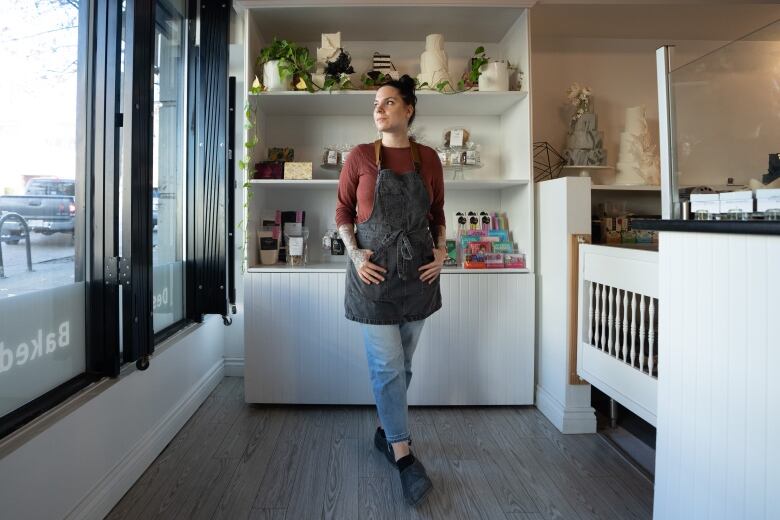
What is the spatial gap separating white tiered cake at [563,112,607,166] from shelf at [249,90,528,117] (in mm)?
434

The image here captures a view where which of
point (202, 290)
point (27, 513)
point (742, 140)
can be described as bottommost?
point (27, 513)

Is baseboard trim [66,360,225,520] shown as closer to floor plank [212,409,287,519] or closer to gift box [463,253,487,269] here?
floor plank [212,409,287,519]

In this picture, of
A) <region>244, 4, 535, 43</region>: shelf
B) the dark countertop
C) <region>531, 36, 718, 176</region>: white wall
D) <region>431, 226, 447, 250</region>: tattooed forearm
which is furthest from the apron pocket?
<region>531, 36, 718, 176</region>: white wall

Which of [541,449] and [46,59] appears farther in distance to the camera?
[541,449]

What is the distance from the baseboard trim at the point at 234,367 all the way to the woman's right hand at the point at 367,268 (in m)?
1.63

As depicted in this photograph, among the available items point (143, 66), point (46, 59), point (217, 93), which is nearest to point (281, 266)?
point (217, 93)

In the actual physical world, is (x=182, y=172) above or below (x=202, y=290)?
above

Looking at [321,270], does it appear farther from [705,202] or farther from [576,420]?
[705,202]

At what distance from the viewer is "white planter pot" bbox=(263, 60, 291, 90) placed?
96.6 inches

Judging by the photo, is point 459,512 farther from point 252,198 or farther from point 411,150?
point 252,198

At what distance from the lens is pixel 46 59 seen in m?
1.41

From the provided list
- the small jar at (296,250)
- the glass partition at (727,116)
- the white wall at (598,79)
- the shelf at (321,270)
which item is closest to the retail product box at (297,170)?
the small jar at (296,250)

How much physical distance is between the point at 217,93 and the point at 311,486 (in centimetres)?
199

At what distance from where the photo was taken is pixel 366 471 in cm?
190
